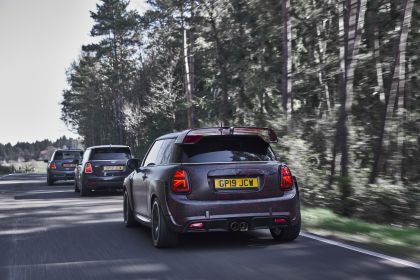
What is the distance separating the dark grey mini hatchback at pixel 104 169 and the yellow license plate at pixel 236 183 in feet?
38.0

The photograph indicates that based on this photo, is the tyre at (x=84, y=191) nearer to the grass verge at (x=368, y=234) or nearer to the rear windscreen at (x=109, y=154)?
the rear windscreen at (x=109, y=154)

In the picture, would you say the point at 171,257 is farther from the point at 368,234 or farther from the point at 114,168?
the point at 114,168

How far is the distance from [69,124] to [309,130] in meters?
81.3

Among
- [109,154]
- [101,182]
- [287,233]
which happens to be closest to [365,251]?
[287,233]

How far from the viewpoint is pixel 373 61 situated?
19.2 metres

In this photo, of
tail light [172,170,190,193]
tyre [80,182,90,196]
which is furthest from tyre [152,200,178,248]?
tyre [80,182,90,196]

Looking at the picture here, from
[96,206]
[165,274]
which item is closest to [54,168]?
[96,206]

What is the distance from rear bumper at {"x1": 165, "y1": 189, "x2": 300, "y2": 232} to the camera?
7.73m

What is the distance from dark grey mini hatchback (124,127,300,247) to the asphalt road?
36 centimetres

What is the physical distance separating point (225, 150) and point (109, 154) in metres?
11.8

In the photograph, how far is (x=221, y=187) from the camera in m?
7.86

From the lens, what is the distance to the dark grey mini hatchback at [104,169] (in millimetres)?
19062

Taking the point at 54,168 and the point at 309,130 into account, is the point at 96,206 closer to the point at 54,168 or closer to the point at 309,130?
the point at 309,130

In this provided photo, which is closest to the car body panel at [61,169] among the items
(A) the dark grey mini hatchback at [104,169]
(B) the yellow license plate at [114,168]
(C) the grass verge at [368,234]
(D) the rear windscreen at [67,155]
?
(D) the rear windscreen at [67,155]
